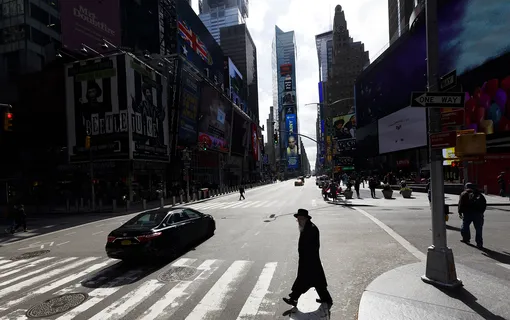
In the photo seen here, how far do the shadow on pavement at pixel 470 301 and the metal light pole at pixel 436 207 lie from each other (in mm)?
161

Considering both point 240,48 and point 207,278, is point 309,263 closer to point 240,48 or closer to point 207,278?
point 207,278

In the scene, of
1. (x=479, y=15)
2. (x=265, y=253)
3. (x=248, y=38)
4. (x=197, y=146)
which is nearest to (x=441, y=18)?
(x=479, y=15)

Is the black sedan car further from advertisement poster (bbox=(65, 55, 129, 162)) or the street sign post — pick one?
advertisement poster (bbox=(65, 55, 129, 162))

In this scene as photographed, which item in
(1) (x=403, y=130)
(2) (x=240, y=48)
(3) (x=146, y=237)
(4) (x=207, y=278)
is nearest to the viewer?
(4) (x=207, y=278)

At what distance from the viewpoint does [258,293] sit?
19.5 feet

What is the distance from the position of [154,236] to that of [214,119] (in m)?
55.3

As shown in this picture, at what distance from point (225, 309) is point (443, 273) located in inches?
158

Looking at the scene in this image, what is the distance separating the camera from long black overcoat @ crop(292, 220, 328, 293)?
16.5ft

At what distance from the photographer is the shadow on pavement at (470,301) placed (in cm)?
457

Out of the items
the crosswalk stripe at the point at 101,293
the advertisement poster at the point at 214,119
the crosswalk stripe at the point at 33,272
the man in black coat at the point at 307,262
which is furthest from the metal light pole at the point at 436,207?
the advertisement poster at the point at 214,119

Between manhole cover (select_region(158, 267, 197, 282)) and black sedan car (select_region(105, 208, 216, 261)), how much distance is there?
70cm

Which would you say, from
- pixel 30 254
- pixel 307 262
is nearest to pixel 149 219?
pixel 30 254

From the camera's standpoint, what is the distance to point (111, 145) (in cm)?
3412

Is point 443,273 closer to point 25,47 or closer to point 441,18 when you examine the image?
point 25,47
